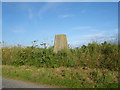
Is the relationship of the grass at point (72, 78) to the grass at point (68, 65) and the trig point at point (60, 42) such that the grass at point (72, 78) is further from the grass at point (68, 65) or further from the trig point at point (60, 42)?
the trig point at point (60, 42)

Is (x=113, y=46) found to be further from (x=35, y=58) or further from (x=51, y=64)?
(x=35, y=58)

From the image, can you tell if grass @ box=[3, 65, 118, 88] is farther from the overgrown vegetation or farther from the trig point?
the trig point

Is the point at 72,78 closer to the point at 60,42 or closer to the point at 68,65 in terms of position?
the point at 68,65

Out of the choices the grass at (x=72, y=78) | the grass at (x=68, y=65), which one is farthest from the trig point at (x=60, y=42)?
the grass at (x=72, y=78)

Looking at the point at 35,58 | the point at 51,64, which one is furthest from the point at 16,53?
the point at 51,64

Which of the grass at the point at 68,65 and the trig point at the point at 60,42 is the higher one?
the trig point at the point at 60,42

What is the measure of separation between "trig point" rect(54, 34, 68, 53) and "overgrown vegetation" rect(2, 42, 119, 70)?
529 mm

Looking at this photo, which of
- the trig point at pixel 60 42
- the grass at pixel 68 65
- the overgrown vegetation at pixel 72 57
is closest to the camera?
the grass at pixel 68 65

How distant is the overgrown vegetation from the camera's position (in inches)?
394

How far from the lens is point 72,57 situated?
1077 cm

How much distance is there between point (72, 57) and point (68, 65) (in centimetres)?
57

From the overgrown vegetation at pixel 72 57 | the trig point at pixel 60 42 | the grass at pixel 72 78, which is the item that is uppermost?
the trig point at pixel 60 42

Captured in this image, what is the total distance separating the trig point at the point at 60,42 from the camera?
12.5m

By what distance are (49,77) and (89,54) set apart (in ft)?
11.3
